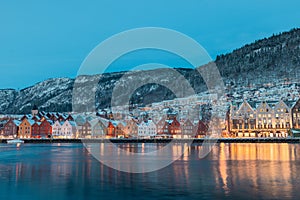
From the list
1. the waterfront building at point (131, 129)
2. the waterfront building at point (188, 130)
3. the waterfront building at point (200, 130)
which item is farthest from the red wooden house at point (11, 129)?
the waterfront building at point (200, 130)

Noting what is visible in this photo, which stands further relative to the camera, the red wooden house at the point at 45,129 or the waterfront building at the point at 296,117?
the red wooden house at the point at 45,129

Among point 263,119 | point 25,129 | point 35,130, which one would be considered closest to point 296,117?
point 263,119

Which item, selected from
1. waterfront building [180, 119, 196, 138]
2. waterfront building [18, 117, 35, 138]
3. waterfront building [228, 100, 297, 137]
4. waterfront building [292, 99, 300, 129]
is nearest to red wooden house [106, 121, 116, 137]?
waterfront building [180, 119, 196, 138]

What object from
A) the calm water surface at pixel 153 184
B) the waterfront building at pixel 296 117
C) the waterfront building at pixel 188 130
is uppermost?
the waterfront building at pixel 296 117

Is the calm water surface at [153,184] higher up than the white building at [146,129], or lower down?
lower down

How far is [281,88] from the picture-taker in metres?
171

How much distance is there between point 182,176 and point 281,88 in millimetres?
159604

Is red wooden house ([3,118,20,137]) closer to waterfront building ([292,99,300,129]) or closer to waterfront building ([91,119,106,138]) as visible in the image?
waterfront building ([91,119,106,138])

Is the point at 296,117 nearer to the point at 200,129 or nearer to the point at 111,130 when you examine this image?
the point at 200,129

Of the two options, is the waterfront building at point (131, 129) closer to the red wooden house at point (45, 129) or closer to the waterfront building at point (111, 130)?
the waterfront building at point (111, 130)

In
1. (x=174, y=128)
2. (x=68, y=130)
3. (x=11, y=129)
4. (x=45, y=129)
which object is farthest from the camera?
(x=11, y=129)

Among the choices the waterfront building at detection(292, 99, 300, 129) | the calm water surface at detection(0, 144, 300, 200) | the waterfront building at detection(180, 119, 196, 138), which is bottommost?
the calm water surface at detection(0, 144, 300, 200)

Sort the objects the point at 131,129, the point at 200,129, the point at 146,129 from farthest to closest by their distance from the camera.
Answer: the point at 131,129
the point at 146,129
the point at 200,129

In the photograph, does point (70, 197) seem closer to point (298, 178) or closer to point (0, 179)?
point (0, 179)
